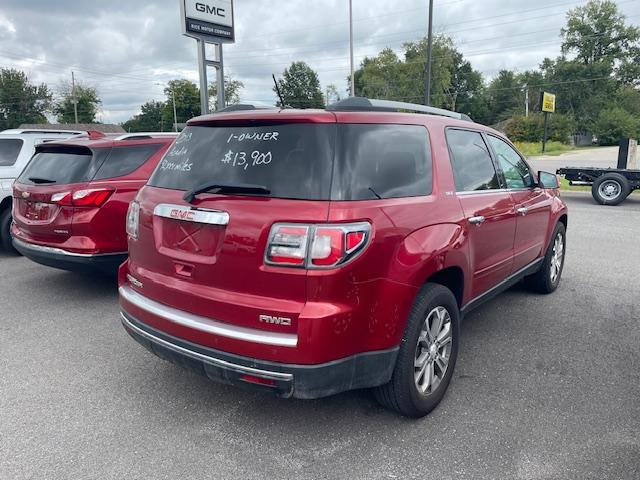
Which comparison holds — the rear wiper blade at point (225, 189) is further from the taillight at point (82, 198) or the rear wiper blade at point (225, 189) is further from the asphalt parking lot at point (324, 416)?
the taillight at point (82, 198)

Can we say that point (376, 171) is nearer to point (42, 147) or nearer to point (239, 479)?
point (239, 479)

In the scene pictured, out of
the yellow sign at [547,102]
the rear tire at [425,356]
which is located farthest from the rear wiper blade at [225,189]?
the yellow sign at [547,102]

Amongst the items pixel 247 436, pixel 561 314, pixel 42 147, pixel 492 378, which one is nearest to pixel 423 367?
pixel 492 378

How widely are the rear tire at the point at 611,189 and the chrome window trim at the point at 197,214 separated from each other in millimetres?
12769

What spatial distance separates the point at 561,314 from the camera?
4.78 metres

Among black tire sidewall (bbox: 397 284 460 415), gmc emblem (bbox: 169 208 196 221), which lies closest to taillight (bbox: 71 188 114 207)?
gmc emblem (bbox: 169 208 196 221)

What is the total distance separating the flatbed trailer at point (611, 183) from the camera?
12.6 m

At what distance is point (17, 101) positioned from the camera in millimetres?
74375

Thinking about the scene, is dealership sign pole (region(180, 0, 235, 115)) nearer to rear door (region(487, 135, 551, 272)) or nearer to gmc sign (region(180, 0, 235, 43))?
gmc sign (region(180, 0, 235, 43))

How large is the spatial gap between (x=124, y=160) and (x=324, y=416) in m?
3.67

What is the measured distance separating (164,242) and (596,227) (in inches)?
350

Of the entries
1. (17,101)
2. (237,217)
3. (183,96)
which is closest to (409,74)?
(183,96)

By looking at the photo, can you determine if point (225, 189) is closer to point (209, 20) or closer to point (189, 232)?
point (189, 232)

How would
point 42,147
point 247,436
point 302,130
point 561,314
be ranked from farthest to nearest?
point 42,147 → point 561,314 → point 247,436 → point 302,130
